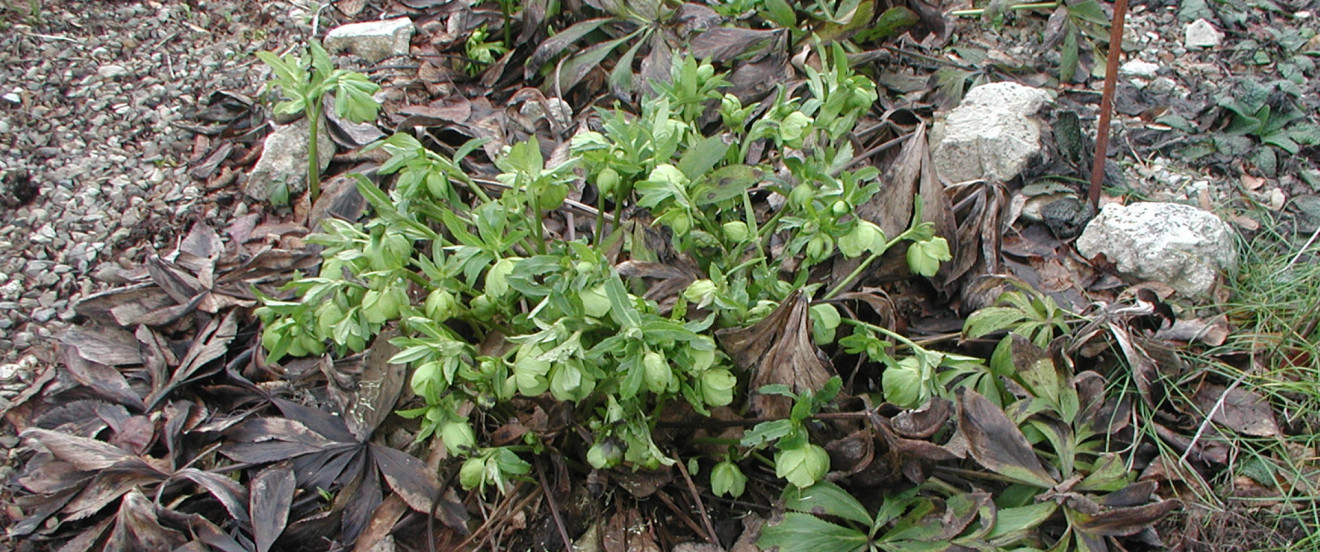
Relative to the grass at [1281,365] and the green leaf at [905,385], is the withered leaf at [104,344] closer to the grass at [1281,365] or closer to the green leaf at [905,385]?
the green leaf at [905,385]

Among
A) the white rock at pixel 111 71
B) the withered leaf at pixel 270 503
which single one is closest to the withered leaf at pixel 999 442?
the withered leaf at pixel 270 503

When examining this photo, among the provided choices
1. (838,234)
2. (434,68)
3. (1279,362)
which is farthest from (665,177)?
(434,68)

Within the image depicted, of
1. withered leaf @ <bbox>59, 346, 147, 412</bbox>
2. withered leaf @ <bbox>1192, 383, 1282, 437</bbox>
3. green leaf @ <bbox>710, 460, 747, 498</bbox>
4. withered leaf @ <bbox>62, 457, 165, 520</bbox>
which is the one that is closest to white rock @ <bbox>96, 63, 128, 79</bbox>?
withered leaf @ <bbox>59, 346, 147, 412</bbox>

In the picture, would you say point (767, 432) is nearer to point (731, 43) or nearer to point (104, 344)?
point (731, 43)

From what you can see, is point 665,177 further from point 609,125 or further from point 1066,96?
point 1066,96

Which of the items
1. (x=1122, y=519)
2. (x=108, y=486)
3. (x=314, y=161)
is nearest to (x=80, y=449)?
(x=108, y=486)

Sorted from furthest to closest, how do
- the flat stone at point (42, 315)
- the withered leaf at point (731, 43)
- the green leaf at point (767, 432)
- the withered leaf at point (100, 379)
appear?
the withered leaf at point (731, 43) → the flat stone at point (42, 315) → the withered leaf at point (100, 379) → the green leaf at point (767, 432)

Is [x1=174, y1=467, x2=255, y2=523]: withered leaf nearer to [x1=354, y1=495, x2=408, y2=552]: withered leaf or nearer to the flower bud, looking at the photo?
[x1=354, y1=495, x2=408, y2=552]: withered leaf
